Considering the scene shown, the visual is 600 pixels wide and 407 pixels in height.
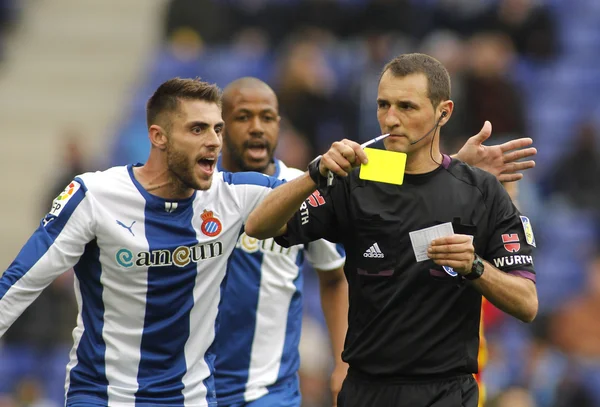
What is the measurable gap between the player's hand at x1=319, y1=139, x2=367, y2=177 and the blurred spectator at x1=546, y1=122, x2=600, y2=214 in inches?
308

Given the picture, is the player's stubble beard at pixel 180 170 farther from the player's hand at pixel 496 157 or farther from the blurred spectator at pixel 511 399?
the blurred spectator at pixel 511 399

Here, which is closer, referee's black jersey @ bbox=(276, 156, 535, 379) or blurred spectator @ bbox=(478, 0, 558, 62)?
referee's black jersey @ bbox=(276, 156, 535, 379)

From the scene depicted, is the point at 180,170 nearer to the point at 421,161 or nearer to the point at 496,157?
the point at 421,161

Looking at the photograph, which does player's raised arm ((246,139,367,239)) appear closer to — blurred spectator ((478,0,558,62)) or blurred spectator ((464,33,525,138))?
Answer: blurred spectator ((464,33,525,138))

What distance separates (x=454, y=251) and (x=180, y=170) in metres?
1.46

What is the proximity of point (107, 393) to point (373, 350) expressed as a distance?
A: 4.12 ft

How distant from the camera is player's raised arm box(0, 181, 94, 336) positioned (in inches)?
187

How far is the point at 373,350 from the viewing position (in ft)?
15.0

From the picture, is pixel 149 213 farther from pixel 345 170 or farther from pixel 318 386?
pixel 318 386

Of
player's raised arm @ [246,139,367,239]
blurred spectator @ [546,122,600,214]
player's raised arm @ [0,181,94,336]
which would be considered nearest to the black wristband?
player's raised arm @ [246,139,367,239]

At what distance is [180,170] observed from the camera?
16.6ft

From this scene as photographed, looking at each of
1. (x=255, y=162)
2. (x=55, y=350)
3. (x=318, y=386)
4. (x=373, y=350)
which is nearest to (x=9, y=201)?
(x=55, y=350)

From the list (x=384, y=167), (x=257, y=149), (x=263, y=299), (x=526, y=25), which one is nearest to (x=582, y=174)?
(x=526, y=25)

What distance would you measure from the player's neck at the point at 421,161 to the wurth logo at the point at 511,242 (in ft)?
1.41
